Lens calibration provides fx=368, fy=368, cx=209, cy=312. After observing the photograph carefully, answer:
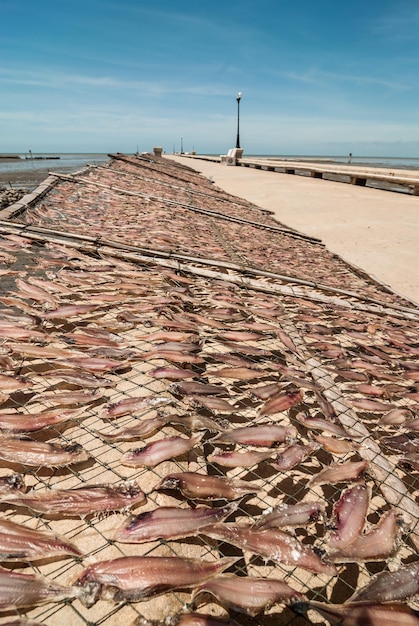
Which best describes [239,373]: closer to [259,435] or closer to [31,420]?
[259,435]

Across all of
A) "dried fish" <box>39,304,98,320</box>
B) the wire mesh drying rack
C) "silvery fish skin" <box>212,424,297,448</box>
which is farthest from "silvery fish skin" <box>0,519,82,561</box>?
"dried fish" <box>39,304,98,320</box>

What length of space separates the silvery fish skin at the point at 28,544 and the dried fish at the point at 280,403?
1.50 m

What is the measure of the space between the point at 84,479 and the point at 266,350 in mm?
2154

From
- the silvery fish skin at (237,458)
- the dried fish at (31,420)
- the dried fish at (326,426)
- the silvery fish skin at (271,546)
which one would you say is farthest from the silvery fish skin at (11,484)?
the dried fish at (326,426)

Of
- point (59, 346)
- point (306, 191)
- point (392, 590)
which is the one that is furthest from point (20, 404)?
point (306, 191)

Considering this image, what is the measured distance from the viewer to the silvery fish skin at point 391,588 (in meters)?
1.55

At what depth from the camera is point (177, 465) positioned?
2.08 m

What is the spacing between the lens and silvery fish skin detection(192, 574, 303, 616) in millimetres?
1463

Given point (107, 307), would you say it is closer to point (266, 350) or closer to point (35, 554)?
point (266, 350)

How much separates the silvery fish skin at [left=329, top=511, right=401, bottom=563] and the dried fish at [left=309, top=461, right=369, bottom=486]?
12.4 inches

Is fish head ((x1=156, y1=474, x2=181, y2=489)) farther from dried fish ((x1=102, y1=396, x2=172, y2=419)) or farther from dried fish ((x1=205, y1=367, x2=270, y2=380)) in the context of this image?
dried fish ((x1=205, y1=367, x2=270, y2=380))

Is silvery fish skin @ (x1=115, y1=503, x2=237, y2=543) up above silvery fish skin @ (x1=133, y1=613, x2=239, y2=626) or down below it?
above

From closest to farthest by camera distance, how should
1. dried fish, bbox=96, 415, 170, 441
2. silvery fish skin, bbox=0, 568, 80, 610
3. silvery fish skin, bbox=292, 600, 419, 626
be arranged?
silvery fish skin, bbox=0, 568, 80, 610
silvery fish skin, bbox=292, 600, 419, 626
dried fish, bbox=96, 415, 170, 441

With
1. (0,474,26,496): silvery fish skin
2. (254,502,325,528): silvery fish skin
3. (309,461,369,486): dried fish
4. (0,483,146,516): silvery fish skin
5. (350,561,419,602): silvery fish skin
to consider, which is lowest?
(350,561,419,602): silvery fish skin
